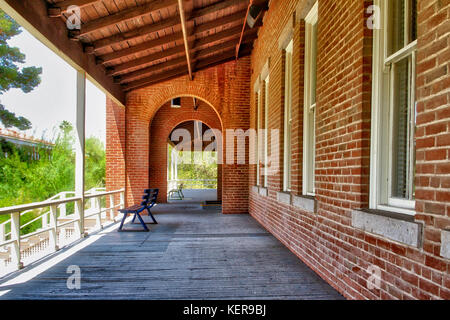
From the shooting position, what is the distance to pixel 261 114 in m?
6.64

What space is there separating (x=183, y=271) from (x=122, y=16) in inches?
165

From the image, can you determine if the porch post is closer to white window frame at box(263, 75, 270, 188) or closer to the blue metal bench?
the blue metal bench

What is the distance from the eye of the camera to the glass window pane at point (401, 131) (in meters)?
2.01

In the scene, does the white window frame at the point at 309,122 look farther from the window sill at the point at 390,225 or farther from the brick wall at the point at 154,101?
the brick wall at the point at 154,101

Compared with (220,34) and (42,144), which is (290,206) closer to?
(220,34)

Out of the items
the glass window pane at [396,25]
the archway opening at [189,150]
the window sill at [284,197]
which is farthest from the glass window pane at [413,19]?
the archway opening at [189,150]

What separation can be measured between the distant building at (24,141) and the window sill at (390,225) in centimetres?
1965

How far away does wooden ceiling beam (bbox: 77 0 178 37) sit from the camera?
179 inches

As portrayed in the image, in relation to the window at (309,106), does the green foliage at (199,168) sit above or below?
below

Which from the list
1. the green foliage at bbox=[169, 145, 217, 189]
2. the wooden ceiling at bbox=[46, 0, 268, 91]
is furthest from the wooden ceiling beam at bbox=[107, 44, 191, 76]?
the green foliage at bbox=[169, 145, 217, 189]

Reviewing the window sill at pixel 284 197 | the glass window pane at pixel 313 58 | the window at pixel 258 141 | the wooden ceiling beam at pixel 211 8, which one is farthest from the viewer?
the window at pixel 258 141

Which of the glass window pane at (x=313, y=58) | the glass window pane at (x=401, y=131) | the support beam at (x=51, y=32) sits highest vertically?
the support beam at (x=51, y=32)

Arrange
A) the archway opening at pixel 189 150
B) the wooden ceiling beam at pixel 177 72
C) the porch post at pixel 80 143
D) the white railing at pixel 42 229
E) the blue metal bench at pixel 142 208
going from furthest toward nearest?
the archway opening at pixel 189 150 → the wooden ceiling beam at pixel 177 72 → the blue metal bench at pixel 142 208 → the porch post at pixel 80 143 → the white railing at pixel 42 229
